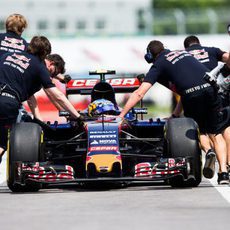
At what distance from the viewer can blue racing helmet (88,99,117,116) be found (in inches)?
520

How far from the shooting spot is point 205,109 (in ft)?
42.1

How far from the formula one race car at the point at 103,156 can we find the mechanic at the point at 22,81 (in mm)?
382

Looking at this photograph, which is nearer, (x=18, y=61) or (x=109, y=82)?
(x=18, y=61)

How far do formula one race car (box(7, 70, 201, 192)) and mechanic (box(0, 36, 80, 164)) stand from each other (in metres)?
0.38

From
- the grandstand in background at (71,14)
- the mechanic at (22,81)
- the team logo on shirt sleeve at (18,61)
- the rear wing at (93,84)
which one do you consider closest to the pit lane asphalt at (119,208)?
the mechanic at (22,81)

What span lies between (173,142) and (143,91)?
2.91 ft

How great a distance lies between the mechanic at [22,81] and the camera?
12.5 metres

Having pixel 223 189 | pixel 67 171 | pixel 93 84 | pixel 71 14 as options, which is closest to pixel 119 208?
pixel 67 171

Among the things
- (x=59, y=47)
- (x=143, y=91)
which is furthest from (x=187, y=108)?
(x=59, y=47)

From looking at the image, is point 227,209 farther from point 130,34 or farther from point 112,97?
point 130,34

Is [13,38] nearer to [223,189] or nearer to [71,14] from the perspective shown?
[223,189]

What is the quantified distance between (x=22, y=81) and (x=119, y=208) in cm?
292

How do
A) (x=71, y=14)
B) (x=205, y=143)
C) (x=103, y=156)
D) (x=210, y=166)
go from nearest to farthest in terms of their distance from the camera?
(x=103, y=156) < (x=210, y=166) < (x=205, y=143) < (x=71, y=14)

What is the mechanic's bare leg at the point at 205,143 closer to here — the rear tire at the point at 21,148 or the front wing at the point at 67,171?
the front wing at the point at 67,171
